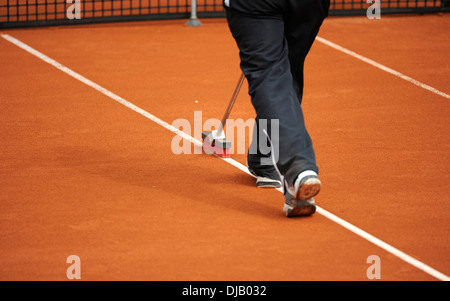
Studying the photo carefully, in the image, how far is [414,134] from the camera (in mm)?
7195

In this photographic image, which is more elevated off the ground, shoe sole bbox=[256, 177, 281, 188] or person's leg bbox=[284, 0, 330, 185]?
person's leg bbox=[284, 0, 330, 185]

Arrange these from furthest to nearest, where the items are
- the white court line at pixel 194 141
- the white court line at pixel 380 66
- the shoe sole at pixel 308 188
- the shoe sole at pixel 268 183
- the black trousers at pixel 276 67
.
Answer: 1. the white court line at pixel 380 66
2. the shoe sole at pixel 268 183
3. the black trousers at pixel 276 67
4. the shoe sole at pixel 308 188
5. the white court line at pixel 194 141

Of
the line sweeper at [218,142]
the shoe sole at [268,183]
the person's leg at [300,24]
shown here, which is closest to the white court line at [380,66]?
the line sweeper at [218,142]

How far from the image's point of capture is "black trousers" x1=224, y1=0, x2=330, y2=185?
5.20 metres

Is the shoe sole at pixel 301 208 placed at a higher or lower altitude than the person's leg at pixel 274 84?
lower

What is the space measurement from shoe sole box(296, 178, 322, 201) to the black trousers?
0.31 feet

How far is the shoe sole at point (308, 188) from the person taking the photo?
16.6 ft

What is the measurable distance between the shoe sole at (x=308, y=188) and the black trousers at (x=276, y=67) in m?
0.09

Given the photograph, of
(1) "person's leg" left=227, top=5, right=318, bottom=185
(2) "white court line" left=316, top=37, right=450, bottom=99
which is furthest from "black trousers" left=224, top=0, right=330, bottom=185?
(2) "white court line" left=316, top=37, right=450, bottom=99

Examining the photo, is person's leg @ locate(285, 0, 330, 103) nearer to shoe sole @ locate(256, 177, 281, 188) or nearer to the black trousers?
the black trousers

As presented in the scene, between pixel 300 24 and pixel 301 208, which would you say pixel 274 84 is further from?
pixel 301 208

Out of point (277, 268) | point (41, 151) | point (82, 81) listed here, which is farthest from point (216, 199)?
point (82, 81)

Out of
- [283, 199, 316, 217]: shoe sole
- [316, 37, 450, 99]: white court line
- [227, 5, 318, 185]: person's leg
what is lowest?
[283, 199, 316, 217]: shoe sole

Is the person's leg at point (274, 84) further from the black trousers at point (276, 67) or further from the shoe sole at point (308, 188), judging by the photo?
the shoe sole at point (308, 188)
